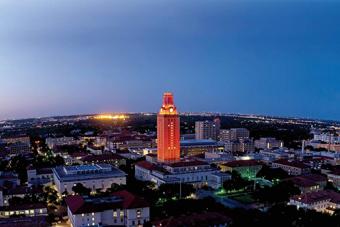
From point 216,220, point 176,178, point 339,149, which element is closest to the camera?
point 216,220

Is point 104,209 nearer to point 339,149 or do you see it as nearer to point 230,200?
point 230,200

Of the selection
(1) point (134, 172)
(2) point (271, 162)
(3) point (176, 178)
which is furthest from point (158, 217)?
(2) point (271, 162)

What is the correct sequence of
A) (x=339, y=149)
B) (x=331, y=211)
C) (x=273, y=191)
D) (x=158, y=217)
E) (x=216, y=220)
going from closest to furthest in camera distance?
1. (x=216, y=220)
2. (x=158, y=217)
3. (x=331, y=211)
4. (x=273, y=191)
5. (x=339, y=149)

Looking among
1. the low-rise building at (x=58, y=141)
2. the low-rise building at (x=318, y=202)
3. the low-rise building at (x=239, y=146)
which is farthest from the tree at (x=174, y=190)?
the low-rise building at (x=58, y=141)

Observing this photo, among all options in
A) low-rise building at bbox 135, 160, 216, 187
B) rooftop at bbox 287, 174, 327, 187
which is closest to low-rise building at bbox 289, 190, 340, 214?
rooftop at bbox 287, 174, 327, 187

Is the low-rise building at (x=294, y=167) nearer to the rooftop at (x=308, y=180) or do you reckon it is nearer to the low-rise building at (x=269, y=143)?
the rooftop at (x=308, y=180)

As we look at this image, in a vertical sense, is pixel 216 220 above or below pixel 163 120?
below
